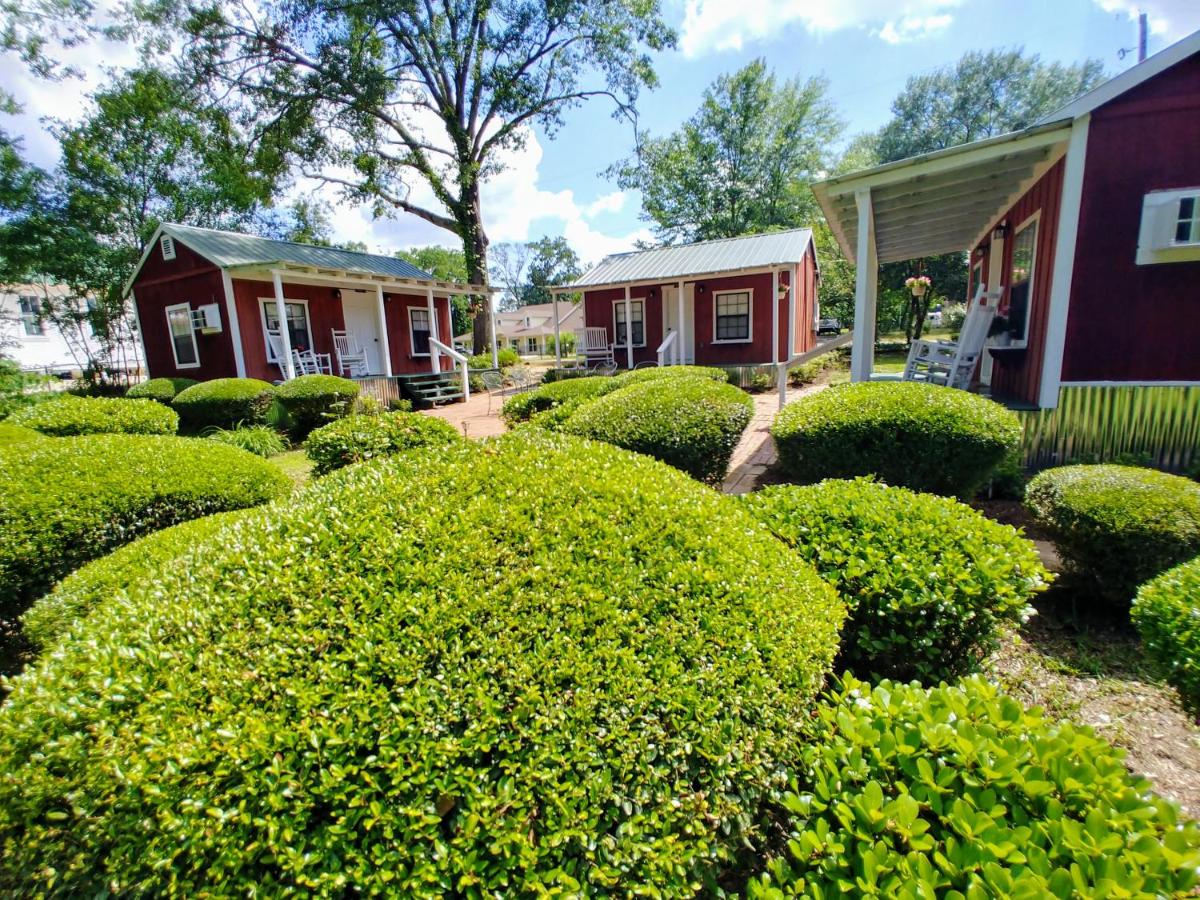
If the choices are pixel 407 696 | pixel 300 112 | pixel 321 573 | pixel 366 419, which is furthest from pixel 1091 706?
pixel 300 112

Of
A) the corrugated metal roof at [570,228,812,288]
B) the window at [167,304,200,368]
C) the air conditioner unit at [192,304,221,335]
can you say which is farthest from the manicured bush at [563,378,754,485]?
the window at [167,304,200,368]

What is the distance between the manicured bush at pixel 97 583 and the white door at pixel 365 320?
48.2ft

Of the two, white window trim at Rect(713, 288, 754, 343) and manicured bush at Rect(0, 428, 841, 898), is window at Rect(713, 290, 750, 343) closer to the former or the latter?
white window trim at Rect(713, 288, 754, 343)

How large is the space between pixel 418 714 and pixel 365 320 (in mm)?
17498

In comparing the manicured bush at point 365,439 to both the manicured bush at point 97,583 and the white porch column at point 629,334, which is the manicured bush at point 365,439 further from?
the white porch column at point 629,334

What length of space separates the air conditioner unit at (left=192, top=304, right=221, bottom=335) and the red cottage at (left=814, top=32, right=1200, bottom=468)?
14639mm

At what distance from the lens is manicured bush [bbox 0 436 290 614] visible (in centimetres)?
324

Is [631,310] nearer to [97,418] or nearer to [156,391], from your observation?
[156,391]

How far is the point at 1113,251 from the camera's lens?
590 cm

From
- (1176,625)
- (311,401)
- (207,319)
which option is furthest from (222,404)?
(1176,625)

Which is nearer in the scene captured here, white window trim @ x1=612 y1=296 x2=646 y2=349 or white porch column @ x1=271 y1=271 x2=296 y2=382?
white porch column @ x1=271 y1=271 x2=296 y2=382

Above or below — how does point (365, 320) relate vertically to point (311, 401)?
above

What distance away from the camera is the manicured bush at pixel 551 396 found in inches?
321

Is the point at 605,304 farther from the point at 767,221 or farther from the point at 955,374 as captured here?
the point at 767,221
